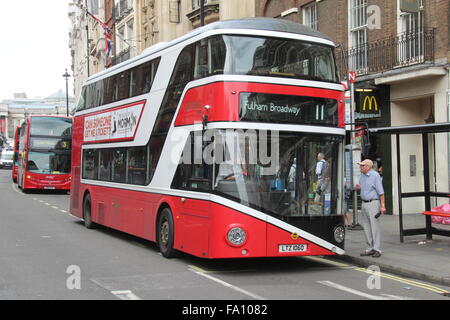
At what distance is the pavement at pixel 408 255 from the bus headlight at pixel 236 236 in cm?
275

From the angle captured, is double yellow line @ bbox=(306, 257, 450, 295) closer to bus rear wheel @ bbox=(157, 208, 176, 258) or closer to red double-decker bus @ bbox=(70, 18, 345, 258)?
red double-decker bus @ bbox=(70, 18, 345, 258)

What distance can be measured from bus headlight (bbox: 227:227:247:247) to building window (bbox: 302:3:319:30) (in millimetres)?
14624

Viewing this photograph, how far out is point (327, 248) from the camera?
9914 millimetres

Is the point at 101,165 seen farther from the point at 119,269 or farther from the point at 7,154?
the point at 7,154

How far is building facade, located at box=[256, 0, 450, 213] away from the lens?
638 inches

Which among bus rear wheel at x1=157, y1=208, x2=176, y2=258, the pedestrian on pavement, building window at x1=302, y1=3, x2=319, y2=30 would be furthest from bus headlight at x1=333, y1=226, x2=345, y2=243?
building window at x1=302, y1=3, x2=319, y2=30

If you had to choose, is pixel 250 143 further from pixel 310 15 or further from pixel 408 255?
pixel 310 15

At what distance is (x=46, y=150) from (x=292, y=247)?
25.5 metres

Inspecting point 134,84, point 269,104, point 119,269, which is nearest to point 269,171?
point 269,104

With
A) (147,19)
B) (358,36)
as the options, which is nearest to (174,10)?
(147,19)

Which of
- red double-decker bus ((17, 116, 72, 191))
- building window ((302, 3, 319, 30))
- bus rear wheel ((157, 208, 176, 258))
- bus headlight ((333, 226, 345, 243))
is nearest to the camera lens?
bus headlight ((333, 226, 345, 243))

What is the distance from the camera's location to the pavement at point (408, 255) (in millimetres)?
9598

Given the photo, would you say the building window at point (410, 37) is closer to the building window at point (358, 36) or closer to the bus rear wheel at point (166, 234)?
the building window at point (358, 36)

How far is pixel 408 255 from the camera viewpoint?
11.3 meters
